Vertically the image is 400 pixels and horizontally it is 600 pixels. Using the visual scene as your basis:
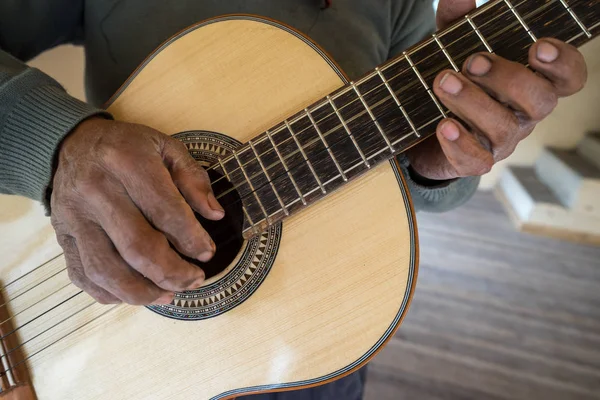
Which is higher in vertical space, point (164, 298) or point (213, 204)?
point (213, 204)

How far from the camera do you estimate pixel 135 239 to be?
1.83ft

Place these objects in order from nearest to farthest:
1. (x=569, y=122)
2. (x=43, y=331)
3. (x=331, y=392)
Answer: (x=43, y=331) < (x=331, y=392) < (x=569, y=122)

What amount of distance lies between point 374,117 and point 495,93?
17 cm

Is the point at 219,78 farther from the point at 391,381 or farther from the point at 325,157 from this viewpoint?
the point at 391,381

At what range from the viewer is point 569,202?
7.05ft

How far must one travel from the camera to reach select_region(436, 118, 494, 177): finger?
1.88ft

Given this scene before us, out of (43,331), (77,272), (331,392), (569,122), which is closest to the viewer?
(77,272)

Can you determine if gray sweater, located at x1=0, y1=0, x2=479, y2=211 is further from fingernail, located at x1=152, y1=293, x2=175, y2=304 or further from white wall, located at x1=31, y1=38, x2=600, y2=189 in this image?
white wall, located at x1=31, y1=38, x2=600, y2=189

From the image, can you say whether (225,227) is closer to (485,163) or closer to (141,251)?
(141,251)

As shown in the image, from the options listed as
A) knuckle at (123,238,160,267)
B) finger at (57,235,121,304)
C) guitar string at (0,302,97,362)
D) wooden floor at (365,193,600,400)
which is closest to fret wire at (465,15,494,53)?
knuckle at (123,238,160,267)

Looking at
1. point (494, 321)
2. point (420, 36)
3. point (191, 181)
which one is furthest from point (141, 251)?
point (494, 321)

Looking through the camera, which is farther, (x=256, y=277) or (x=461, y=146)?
(x=256, y=277)

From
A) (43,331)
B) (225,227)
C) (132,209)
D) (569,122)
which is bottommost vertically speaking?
(569,122)

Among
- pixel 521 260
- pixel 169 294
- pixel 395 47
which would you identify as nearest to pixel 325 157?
pixel 169 294
